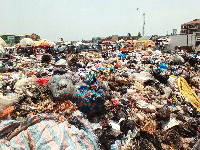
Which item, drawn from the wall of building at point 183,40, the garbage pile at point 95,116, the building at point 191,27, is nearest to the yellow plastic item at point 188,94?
the garbage pile at point 95,116

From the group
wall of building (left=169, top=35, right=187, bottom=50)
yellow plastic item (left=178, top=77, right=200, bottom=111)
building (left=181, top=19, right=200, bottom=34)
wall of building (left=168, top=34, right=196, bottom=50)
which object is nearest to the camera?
yellow plastic item (left=178, top=77, right=200, bottom=111)

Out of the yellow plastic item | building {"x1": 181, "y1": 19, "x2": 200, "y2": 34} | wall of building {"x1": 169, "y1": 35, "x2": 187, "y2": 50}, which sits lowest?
the yellow plastic item

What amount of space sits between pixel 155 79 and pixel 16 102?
175 inches

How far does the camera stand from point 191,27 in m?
34.1

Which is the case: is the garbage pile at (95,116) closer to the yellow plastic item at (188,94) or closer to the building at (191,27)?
the yellow plastic item at (188,94)

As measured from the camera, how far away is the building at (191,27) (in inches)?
1283

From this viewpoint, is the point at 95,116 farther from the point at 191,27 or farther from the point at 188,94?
the point at 191,27

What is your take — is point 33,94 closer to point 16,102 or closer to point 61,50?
point 16,102

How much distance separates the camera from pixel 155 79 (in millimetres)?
6102

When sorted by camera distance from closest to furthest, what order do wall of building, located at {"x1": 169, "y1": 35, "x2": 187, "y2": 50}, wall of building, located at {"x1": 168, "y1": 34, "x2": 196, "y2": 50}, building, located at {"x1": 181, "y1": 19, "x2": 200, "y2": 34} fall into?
wall of building, located at {"x1": 168, "y1": 34, "x2": 196, "y2": 50} < wall of building, located at {"x1": 169, "y1": 35, "x2": 187, "y2": 50} < building, located at {"x1": 181, "y1": 19, "x2": 200, "y2": 34}

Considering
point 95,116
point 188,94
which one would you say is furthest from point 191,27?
point 95,116

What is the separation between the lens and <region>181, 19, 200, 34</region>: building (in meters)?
32.6

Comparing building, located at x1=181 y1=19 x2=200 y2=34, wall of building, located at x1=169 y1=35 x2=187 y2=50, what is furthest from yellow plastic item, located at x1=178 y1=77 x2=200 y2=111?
building, located at x1=181 y1=19 x2=200 y2=34

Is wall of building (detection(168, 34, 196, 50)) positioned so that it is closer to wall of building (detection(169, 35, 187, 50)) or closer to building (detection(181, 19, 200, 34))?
wall of building (detection(169, 35, 187, 50))
